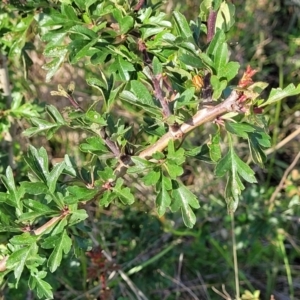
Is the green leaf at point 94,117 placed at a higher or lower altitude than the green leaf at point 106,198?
higher

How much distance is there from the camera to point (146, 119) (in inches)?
44.3

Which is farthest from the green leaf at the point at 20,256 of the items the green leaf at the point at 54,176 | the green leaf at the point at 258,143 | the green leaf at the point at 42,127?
the green leaf at the point at 258,143

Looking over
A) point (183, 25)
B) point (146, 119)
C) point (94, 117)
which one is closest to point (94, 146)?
point (94, 117)

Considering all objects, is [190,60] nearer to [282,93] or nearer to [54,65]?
[282,93]

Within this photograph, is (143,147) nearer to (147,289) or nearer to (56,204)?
(56,204)

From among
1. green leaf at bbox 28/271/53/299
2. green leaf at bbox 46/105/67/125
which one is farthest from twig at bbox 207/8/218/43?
green leaf at bbox 28/271/53/299

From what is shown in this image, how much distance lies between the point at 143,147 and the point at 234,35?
191 cm

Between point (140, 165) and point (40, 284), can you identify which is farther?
point (40, 284)

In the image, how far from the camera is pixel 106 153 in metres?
1.05

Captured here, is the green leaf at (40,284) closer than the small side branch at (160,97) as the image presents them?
No

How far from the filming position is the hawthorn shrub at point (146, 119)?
3.08ft

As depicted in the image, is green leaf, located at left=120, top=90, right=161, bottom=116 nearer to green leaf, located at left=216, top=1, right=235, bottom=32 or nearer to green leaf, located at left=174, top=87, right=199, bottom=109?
green leaf, located at left=174, top=87, right=199, bottom=109

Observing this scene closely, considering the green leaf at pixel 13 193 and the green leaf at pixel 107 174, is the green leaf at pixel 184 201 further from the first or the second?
the green leaf at pixel 13 193

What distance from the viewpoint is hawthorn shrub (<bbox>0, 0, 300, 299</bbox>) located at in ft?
3.08
